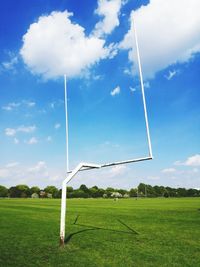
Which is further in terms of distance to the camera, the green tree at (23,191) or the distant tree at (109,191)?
the distant tree at (109,191)

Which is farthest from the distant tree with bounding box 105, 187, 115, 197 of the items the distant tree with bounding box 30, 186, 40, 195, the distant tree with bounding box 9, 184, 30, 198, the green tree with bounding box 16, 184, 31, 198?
the distant tree with bounding box 9, 184, 30, 198

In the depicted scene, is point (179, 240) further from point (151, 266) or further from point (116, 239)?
point (151, 266)

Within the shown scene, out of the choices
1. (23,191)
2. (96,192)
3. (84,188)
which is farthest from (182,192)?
(23,191)

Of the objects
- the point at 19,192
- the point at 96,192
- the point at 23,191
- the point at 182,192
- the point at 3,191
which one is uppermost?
the point at 3,191

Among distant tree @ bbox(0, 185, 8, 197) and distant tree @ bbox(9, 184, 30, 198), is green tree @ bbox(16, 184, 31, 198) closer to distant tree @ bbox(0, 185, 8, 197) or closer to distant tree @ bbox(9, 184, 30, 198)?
distant tree @ bbox(9, 184, 30, 198)

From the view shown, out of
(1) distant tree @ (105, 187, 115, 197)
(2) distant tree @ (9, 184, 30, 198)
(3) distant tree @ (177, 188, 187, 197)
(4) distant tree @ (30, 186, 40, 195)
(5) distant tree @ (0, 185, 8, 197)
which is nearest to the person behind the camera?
(5) distant tree @ (0, 185, 8, 197)

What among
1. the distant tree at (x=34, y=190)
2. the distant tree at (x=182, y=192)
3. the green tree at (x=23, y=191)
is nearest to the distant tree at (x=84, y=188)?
the distant tree at (x=34, y=190)

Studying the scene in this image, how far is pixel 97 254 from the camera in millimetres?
6781

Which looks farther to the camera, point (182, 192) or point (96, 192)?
point (182, 192)

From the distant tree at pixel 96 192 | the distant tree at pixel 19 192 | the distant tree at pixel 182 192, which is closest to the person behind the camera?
the distant tree at pixel 96 192

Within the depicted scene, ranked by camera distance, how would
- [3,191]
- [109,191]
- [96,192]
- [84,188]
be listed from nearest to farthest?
[96,192] → [3,191] → [84,188] → [109,191]

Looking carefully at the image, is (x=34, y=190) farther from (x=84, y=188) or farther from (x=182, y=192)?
(x=182, y=192)

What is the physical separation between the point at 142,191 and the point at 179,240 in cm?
14963

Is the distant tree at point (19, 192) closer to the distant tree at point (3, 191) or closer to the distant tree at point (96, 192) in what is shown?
the distant tree at point (3, 191)
